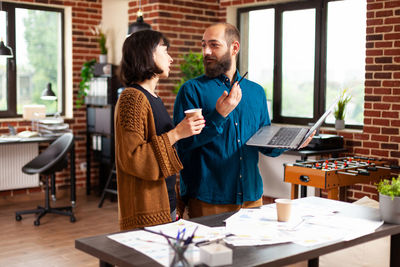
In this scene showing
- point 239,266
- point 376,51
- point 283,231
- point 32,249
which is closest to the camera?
point 239,266

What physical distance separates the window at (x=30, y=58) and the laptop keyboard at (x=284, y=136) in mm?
4723

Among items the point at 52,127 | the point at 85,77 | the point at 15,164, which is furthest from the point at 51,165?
the point at 85,77

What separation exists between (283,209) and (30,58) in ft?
17.2

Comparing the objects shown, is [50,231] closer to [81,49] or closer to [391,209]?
[81,49]

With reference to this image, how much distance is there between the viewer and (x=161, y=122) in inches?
85.8

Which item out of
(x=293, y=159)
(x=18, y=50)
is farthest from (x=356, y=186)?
(x=18, y=50)

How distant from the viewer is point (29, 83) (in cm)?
651

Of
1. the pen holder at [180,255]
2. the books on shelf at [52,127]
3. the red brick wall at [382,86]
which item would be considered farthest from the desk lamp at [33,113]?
the pen holder at [180,255]

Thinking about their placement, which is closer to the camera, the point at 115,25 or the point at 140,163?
the point at 140,163

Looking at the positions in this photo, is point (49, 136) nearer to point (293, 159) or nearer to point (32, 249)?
point (32, 249)

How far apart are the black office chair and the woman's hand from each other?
11.6ft

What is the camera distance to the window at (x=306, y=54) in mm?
5336

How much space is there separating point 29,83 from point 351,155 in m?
4.00

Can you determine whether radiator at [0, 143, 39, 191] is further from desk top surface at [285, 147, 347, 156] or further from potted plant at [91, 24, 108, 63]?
desk top surface at [285, 147, 347, 156]
